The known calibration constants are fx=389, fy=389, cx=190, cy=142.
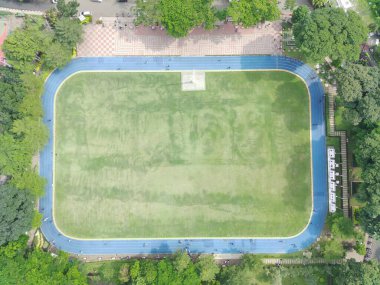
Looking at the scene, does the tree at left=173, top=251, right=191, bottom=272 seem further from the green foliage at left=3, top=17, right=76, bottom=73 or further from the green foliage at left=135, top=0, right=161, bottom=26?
the green foliage at left=135, top=0, right=161, bottom=26

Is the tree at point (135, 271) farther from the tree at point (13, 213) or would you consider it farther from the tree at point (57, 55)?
the tree at point (57, 55)

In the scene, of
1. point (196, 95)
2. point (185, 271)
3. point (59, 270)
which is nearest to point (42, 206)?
point (59, 270)

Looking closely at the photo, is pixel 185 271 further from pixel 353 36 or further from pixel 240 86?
pixel 353 36

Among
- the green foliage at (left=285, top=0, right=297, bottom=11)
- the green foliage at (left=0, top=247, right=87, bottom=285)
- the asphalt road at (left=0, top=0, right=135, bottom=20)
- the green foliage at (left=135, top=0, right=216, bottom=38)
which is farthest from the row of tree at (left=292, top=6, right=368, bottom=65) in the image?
the green foliage at (left=0, top=247, right=87, bottom=285)

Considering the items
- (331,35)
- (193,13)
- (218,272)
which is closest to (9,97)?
(193,13)

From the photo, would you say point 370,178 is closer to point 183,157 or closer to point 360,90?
point 360,90
